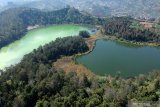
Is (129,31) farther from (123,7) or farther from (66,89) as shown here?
(123,7)

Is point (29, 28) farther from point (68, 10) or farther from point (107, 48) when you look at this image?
point (107, 48)

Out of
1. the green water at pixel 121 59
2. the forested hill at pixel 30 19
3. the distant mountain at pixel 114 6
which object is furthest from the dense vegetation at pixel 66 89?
the distant mountain at pixel 114 6

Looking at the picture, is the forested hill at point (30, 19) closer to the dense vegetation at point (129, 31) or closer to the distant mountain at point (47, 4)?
the dense vegetation at point (129, 31)

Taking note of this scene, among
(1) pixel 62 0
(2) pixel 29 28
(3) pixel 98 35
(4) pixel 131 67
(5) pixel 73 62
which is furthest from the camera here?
(1) pixel 62 0

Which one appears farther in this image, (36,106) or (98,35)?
(98,35)

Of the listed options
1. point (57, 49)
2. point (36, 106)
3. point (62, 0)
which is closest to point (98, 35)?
point (57, 49)

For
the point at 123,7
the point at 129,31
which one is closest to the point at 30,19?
the point at 123,7
